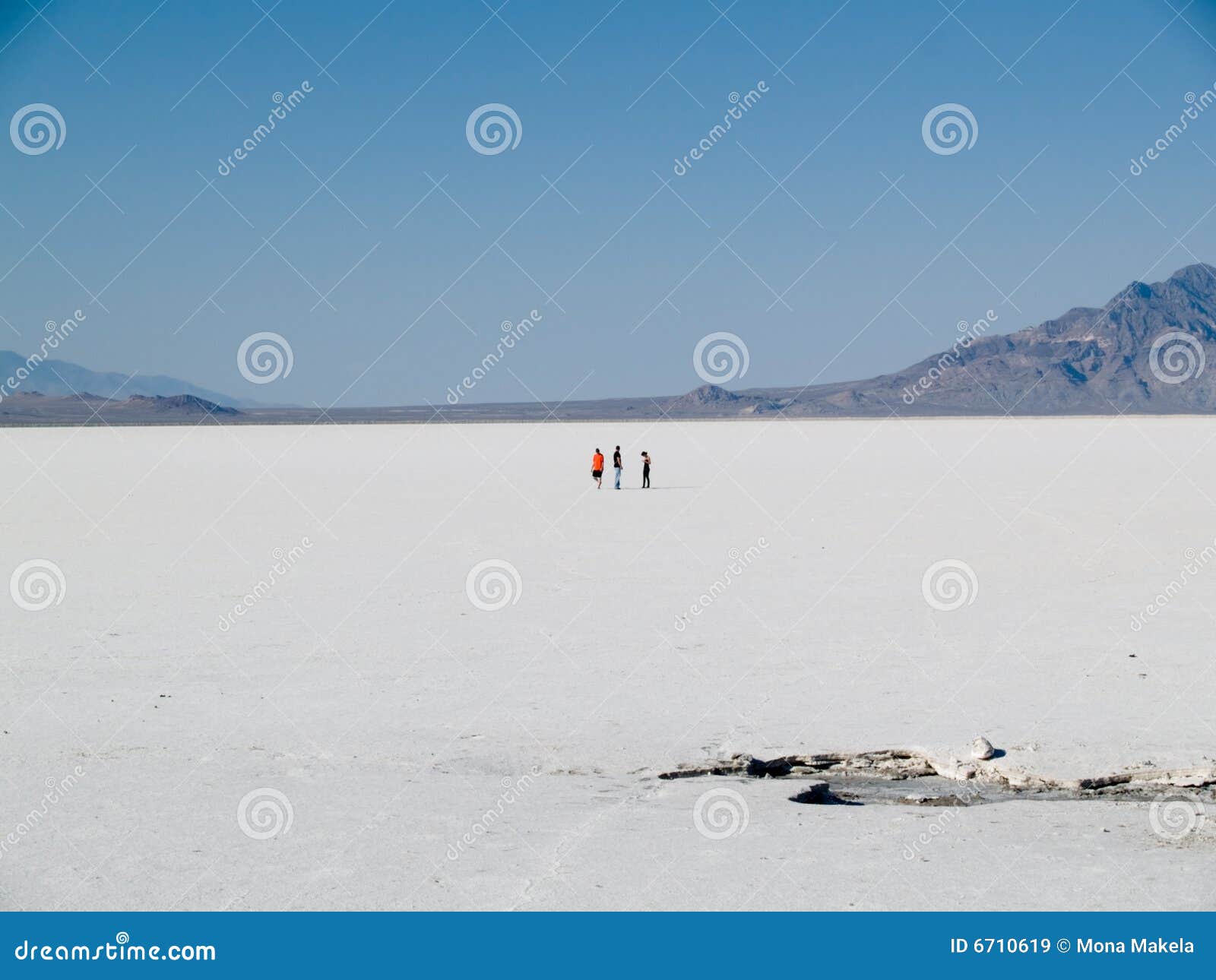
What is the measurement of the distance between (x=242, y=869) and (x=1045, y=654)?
608 centimetres

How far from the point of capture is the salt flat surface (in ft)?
15.9

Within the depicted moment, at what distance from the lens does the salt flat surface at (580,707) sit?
4848mm

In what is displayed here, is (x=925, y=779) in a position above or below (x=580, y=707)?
below

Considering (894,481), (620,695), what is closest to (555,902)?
(620,695)

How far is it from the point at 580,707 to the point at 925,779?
2.27 m

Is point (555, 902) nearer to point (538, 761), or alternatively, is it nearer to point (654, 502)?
point (538, 761)

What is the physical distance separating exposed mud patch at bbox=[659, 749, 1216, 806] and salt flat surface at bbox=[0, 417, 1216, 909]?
5.7 inches

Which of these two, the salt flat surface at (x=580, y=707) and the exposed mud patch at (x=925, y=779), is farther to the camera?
the exposed mud patch at (x=925, y=779)

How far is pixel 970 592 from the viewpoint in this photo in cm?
1120

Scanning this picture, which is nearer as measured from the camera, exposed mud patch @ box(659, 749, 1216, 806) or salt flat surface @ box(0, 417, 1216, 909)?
salt flat surface @ box(0, 417, 1216, 909)

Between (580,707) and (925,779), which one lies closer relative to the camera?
(925,779)

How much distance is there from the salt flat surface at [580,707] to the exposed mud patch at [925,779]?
0.47 feet

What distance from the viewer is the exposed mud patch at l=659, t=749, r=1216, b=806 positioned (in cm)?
582

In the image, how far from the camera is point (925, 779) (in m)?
6.11
